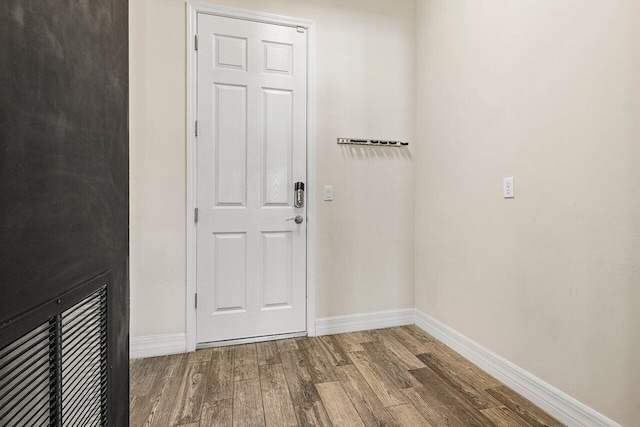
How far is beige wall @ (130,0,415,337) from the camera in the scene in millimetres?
2074

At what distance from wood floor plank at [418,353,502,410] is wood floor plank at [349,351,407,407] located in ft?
1.05

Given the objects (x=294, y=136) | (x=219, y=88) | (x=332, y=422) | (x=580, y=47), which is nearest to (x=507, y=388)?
(x=332, y=422)

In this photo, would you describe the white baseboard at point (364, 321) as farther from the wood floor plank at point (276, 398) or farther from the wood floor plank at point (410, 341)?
the wood floor plank at point (276, 398)

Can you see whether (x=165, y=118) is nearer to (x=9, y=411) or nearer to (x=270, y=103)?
(x=270, y=103)

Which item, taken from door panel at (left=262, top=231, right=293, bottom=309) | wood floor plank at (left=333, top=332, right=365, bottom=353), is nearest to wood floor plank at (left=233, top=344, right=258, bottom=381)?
door panel at (left=262, top=231, right=293, bottom=309)

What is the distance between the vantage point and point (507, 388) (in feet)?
5.65

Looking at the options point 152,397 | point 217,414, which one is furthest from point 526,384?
point 152,397

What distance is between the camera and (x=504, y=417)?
1479 millimetres

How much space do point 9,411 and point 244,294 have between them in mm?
1713

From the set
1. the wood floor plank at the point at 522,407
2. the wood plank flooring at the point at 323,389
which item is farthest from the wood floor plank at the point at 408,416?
the wood floor plank at the point at 522,407

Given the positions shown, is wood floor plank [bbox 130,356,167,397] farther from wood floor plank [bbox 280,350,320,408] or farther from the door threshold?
wood floor plank [bbox 280,350,320,408]

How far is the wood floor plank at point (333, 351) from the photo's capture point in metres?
2.01

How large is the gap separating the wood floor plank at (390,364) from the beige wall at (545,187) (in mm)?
515

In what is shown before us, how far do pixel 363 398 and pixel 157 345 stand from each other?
137 centimetres
